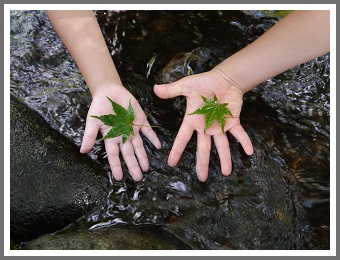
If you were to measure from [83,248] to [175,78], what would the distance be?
58.8 inches

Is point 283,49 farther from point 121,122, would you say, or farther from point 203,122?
point 121,122

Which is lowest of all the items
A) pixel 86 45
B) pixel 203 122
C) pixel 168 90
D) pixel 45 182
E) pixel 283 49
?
pixel 45 182

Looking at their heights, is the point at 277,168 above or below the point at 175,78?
below

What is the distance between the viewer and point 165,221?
2594 millimetres

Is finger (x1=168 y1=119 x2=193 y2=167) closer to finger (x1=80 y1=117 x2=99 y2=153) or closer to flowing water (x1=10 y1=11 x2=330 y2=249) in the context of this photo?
flowing water (x1=10 y1=11 x2=330 y2=249)

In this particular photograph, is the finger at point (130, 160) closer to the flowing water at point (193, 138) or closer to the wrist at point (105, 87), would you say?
the flowing water at point (193, 138)

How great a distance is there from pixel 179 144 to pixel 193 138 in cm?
16

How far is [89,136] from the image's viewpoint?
2.62 meters

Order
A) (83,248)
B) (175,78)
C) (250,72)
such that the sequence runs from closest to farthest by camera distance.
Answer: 1. (83,248)
2. (250,72)
3. (175,78)

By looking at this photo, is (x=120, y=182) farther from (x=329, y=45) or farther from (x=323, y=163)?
(x=329, y=45)

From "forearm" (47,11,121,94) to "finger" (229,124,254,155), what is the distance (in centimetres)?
89

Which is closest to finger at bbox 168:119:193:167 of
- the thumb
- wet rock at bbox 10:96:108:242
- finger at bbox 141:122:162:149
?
finger at bbox 141:122:162:149

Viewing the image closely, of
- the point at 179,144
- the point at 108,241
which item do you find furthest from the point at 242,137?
the point at 108,241

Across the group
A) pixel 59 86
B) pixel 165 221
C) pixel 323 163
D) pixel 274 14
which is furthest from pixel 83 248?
pixel 274 14
